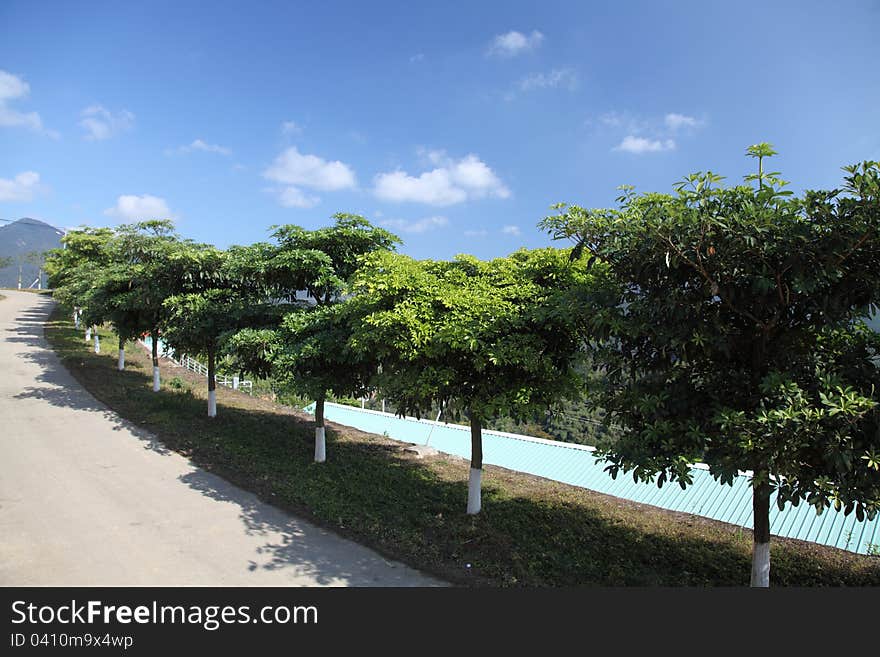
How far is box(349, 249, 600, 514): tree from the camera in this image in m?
7.12

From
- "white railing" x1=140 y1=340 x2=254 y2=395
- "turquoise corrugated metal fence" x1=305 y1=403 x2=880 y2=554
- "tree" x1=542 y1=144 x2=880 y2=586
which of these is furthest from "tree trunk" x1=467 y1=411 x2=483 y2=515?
"white railing" x1=140 y1=340 x2=254 y2=395

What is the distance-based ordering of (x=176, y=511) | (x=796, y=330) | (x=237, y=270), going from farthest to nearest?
(x=237, y=270)
(x=176, y=511)
(x=796, y=330)

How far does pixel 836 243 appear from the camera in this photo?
4.71 m

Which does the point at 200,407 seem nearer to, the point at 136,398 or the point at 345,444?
the point at 136,398

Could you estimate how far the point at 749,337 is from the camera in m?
5.89

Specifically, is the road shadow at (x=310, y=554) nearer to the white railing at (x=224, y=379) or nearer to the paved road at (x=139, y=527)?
the paved road at (x=139, y=527)

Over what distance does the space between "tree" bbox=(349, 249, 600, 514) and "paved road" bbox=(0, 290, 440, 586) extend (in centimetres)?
266

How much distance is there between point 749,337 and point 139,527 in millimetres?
8912

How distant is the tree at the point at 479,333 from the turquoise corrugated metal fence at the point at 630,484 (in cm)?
159

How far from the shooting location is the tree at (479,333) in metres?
7.12

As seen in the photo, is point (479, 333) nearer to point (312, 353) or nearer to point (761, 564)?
point (312, 353)

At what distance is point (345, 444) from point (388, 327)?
6.92 m

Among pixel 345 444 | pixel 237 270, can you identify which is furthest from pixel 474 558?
pixel 237 270

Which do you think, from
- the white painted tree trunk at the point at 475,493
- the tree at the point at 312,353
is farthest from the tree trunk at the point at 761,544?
the tree at the point at 312,353
